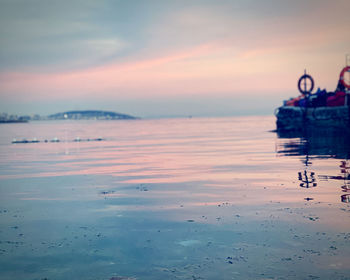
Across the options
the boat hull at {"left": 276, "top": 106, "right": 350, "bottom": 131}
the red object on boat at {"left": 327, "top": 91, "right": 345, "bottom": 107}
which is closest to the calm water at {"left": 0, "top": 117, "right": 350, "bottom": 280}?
the boat hull at {"left": 276, "top": 106, "right": 350, "bottom": 131}

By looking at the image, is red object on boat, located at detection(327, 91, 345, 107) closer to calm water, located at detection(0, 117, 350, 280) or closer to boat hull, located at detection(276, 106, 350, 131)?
boat hull, located at detection(276, 106, 350, 131)

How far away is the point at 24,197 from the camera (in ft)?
51.9

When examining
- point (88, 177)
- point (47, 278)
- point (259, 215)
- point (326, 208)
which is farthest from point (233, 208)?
point (88, 177)

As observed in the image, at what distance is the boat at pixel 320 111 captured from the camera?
6800 centimetres

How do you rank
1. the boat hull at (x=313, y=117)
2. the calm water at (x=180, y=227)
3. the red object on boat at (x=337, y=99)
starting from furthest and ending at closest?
the red object on boat at (x=337, y=99)
the boat hull at (x=313, y=117)
the calm water at (x=180, y=227)

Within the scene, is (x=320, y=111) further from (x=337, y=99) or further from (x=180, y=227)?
(x=180, y=227)

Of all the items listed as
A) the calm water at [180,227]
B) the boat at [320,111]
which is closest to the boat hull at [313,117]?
the boat at [320,111]

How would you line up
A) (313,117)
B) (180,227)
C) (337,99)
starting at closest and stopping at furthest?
(180,227)
(337,99)
(313,117)

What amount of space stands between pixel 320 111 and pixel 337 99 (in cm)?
410

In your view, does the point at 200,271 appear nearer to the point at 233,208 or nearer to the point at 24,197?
the point at 233,208

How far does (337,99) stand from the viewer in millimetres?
73312

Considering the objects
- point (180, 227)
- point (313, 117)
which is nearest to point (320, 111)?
point (313, 117)

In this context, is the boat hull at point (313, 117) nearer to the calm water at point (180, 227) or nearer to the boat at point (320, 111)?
the boat at point (320, 111)

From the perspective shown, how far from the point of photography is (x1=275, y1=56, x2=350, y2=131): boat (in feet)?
223
